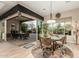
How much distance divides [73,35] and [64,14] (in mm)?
1967

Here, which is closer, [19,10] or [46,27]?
[19,10]

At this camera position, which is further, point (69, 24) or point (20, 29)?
point (20, 29)

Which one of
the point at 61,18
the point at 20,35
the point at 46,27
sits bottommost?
the point at 20,35

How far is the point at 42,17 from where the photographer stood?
8812 millimetres

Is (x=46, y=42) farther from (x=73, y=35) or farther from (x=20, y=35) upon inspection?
(x=20, y=35)

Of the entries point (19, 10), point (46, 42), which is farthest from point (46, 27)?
point (46, 42)

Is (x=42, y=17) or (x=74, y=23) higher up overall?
(x=42, y=17)

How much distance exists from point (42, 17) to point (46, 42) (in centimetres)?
528

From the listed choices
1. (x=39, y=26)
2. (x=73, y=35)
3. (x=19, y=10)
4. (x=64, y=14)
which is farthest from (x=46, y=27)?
(x=19, y=10)

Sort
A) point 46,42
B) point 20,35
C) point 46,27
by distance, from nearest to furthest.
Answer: point 46,42, point 46,27, point 20,35

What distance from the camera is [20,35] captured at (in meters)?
9.21

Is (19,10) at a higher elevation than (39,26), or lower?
higher

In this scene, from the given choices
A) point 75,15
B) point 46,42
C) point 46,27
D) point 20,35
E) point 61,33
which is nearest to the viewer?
point 46,42

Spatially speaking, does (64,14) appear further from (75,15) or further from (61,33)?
(61,33)
